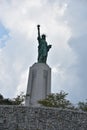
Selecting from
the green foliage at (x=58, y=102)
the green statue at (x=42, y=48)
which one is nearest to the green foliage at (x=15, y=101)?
the green foliage at (x=58, y=102)

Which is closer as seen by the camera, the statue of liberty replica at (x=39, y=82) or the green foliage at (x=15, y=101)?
the green foliage at (x=15, y=101)

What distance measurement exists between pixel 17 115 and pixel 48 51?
1897 cm

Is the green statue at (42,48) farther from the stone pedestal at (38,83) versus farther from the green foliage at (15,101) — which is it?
the green foliage at (15,101)

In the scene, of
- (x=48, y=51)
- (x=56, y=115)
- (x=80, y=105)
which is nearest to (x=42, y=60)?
(x=48, y=51)

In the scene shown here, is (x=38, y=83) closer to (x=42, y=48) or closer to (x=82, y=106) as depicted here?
(x=42, y=48)

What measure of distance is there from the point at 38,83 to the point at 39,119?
15.1 metres

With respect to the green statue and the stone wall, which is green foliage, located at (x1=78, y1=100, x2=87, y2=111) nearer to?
the stone wall

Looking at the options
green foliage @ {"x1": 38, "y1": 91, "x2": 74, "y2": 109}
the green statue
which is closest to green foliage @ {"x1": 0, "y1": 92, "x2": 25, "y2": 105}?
green foliage @ {"x1": 38, "y1": 91, "x2": 74, "y2": 109}

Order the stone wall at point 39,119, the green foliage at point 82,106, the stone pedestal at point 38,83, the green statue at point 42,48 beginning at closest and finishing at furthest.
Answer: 1. the stone wall at point 39,119
2. the green foliage at point 82,106
3. the stone pedestal at point 38,83
4. the green statue at point 42,48

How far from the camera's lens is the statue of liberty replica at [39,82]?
3422 cm

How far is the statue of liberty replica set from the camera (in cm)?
3422

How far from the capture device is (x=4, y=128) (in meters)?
19.3

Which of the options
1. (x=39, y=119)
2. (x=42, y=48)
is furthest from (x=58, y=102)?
(x=42, y=48)

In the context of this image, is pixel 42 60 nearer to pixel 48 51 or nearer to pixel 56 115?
pixel 48 51
